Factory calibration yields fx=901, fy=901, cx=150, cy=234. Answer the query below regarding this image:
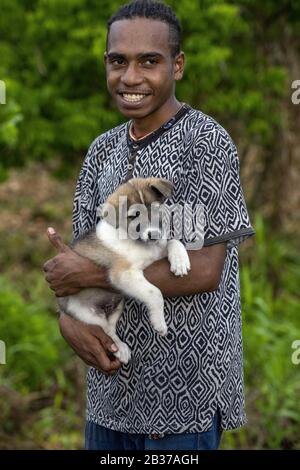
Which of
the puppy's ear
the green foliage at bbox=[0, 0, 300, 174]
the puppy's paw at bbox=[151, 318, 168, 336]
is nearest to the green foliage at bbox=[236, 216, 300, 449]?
the green foliage at bbox=[0, 0, 300, 174]

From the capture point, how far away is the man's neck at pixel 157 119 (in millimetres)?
3348

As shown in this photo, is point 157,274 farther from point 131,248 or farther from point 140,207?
point 140,207

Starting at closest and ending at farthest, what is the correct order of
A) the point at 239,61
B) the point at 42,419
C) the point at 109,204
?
the point at 109,204
the point at 42,419
the point at 239,61

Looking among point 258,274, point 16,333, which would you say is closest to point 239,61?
point 258,274

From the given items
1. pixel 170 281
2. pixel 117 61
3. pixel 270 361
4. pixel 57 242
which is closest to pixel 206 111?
pixel 270 361

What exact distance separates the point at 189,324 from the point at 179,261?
29 cm

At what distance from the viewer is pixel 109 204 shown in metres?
3.23

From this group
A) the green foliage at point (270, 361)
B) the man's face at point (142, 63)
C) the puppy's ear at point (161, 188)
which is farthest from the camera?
the green foliage at point (270, 361)

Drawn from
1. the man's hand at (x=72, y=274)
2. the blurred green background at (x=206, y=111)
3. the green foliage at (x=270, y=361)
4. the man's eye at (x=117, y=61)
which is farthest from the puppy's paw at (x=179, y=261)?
the green foliage at (x=270, y=361)

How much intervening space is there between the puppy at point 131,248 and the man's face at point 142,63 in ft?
1.10

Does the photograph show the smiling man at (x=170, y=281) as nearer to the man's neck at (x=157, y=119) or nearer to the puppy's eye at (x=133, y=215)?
the man's neck at (x=157, y=119)

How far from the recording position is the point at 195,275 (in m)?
3.12

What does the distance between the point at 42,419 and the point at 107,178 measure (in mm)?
3667
